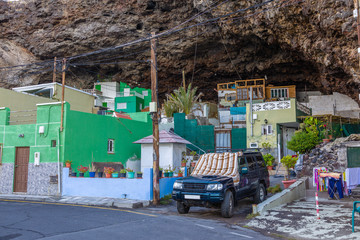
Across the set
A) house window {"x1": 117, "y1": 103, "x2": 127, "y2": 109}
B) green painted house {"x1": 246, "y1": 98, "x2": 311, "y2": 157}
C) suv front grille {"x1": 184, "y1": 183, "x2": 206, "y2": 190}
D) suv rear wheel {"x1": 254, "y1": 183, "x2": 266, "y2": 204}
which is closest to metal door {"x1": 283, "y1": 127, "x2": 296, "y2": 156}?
green painted house {"x1": 246, "y1": 98, "x2": 311, "y2": 157}

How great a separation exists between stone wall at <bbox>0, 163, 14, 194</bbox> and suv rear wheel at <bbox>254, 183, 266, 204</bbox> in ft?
42.1

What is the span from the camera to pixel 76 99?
86.1ft

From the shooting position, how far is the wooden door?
57.0ft

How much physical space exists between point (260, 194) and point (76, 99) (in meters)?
17.9

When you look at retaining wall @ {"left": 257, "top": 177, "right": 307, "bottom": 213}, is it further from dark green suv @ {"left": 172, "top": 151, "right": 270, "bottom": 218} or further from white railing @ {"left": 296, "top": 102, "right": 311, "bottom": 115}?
white railing @ {"left": 296, "top": 102, "right": 311, "bottom": 115}

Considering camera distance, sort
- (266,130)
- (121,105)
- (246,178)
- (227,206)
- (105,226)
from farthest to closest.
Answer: (121,105)
(266,130)
(246,178)
(227,206)
(105,226)

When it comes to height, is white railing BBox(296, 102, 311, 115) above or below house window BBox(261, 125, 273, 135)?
above

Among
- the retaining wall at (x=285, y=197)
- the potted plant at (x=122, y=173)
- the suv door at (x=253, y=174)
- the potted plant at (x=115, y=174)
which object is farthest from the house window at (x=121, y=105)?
the suv door at (x=253, y=174)

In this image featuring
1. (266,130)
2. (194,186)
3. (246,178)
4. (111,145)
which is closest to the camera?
(194,186)

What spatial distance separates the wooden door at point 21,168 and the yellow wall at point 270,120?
1862 cm

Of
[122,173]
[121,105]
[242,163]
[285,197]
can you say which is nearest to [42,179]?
[122,173]

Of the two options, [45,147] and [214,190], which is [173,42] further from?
[214,190]

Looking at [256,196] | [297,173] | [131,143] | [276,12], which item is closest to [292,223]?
[256,196]

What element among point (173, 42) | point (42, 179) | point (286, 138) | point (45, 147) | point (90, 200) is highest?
point (173, 42)
